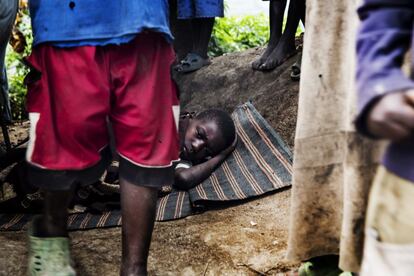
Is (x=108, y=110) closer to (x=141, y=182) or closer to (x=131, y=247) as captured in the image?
(x=141, y=182)

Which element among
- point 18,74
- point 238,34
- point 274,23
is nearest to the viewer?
point 274,23

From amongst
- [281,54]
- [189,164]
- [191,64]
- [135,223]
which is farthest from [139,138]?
[191,64]

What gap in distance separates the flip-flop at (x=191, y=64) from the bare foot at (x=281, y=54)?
0.85 meters

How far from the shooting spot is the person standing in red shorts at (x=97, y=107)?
178 cm

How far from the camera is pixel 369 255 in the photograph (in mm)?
997

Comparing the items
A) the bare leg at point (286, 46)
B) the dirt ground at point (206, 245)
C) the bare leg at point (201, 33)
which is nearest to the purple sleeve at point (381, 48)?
the dirt ground at point (206, 245)

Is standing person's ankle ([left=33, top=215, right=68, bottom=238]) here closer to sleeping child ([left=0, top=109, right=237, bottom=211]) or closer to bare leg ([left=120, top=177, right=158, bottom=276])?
bare leg ([left=120, top=177, right=158, bottom=276])

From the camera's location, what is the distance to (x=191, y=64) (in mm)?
4871

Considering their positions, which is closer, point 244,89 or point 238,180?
point 238,180

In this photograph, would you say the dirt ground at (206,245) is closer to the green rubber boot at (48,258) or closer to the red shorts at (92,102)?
the green rubber boot at (48,258)

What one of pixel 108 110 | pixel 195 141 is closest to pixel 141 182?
pixel 108 110

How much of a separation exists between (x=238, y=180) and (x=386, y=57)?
95.8 inches

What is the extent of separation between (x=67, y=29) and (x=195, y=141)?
2.09 meters

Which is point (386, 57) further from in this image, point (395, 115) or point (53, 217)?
Answer: point (53, 217)
